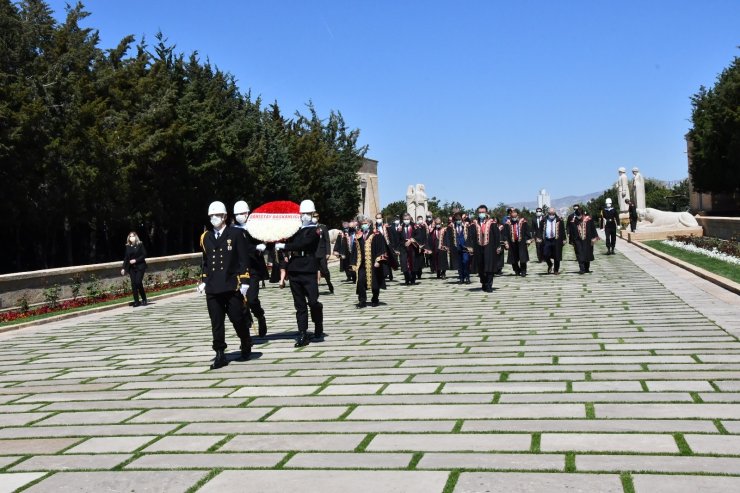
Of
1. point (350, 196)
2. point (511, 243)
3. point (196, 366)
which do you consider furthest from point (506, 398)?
point (350, 196)

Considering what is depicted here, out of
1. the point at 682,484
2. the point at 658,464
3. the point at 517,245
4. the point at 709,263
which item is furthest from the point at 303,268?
the point at 709,263

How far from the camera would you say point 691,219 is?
3675 centimetres

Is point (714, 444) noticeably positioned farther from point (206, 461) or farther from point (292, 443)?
point (206, 461)

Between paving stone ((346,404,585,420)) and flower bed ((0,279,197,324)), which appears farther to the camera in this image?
flower bed ((0,279,197,324))

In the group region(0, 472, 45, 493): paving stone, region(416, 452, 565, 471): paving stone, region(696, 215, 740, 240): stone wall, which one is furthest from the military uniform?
region(696, 215, 740, 240): stone wall

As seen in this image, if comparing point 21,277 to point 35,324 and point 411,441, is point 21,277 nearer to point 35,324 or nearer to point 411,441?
point 35,324

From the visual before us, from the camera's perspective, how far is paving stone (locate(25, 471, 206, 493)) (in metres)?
4.63

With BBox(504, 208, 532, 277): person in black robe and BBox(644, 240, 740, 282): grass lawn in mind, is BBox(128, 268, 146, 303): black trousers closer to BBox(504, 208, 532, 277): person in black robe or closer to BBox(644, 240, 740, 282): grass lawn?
BBox(504, 208, 532, 277): person in black robe

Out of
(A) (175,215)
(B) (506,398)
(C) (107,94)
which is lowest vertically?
(B) (506,398)

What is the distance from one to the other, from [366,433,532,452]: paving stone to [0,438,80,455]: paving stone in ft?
6.88

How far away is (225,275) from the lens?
352 inches

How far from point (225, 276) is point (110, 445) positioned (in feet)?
11.3

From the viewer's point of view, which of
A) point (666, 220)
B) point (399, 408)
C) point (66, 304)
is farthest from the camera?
point (666, 220)

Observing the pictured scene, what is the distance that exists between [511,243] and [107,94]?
15.2m
